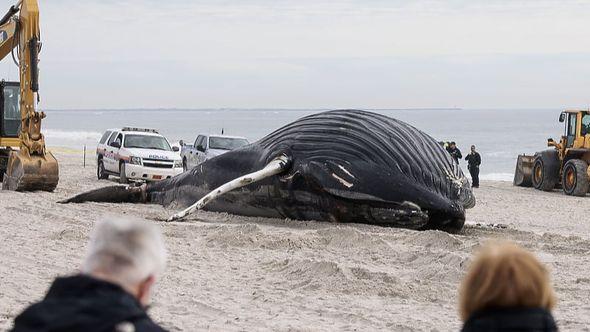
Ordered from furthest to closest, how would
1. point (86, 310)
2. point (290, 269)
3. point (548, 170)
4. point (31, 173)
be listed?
point (548, 170) → point (31, 173) → point (290, 269) → point (86, 310)

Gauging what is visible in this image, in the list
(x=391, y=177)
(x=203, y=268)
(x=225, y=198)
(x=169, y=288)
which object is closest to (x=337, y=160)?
(x=391, y=177)

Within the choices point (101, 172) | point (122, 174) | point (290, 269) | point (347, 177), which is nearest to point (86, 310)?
point (290, 269)

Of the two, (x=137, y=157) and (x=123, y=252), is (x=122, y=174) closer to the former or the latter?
(x=137, y=157)

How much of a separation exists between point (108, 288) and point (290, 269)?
25.8ft

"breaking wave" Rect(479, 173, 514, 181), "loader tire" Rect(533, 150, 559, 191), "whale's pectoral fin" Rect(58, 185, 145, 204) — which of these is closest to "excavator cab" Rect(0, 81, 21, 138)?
"whale's pectoral fin" Rect(58, 185, 145, 204)

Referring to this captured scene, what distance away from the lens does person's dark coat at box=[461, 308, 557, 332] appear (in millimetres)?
2924

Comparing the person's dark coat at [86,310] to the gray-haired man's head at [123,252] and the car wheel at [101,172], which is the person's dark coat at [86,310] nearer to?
the gray-haired man's head at [123,252]

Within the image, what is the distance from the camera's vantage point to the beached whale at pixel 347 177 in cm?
1366

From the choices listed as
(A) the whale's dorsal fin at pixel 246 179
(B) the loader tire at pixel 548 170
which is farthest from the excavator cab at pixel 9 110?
(B) the loader tire at pixel 548 170

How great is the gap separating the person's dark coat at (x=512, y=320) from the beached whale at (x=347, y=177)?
34.7ft

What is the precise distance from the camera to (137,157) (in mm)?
26125

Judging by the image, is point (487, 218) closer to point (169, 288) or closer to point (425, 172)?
point (425, 172)

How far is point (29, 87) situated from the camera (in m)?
20.4

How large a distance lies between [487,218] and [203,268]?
9635 millimetres
